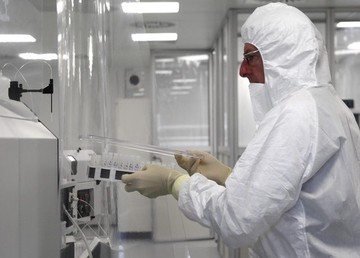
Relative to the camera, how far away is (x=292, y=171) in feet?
3.21

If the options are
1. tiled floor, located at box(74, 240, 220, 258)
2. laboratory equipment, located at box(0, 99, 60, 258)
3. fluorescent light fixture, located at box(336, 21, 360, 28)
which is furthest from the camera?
fluorescent light fixture, located at box(336, 21, 360, 28)

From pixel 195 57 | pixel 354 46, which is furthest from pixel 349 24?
pixel 195 57

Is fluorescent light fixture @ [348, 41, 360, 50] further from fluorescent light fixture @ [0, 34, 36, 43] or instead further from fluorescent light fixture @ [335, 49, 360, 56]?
fluorescent light fixture @ [0, 34, 36, 43]

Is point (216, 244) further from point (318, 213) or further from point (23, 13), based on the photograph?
point (318, 213)

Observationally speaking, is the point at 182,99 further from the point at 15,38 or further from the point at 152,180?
the point at 152,180

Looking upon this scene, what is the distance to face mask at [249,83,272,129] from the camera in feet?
3.97

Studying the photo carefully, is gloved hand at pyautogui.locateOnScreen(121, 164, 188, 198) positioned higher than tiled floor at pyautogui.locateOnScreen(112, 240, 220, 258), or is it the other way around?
gloved hand at pyautogui.locateOnScreen(121, 164, 188, 198)

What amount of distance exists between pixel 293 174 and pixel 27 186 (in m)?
0.58

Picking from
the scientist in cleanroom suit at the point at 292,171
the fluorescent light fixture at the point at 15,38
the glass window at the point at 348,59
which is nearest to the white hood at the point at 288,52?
the scientist in cleanroom suit at the point at 292,171

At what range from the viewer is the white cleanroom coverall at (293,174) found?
99 cm

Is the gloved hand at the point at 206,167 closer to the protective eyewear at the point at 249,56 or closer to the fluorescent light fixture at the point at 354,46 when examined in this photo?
the protective eyewear at the point at 249,56

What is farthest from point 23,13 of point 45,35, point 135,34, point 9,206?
point 9,206

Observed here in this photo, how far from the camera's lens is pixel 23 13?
117 inches

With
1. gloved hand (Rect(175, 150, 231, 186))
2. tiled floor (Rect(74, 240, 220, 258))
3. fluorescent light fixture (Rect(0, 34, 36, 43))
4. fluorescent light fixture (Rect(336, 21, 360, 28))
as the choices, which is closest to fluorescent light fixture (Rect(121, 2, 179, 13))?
fluorescent light fixture (Rect(0, 34, 36, 43))
